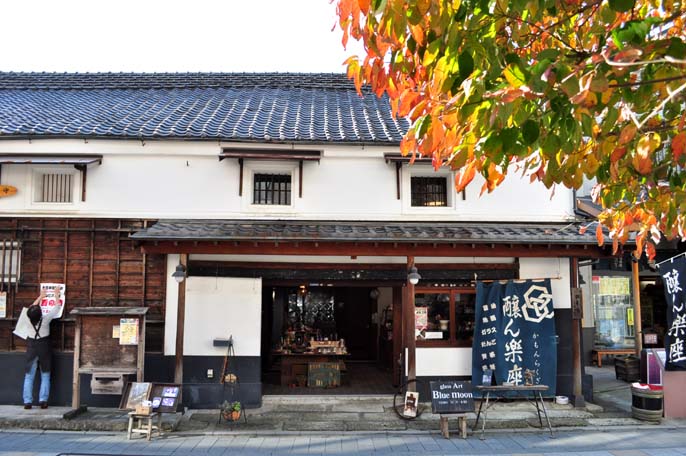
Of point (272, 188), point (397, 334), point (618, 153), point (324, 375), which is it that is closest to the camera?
point (618, 153)

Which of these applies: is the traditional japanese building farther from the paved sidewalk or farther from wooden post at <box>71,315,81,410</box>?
the paved sidewalk

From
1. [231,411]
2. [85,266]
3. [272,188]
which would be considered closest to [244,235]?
[272,188]

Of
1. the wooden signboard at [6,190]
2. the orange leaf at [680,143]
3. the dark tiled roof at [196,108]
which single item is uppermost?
the dark tiled roof at [196,108]

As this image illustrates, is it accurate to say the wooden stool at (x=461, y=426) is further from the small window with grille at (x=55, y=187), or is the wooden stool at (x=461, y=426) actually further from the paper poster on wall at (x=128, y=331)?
the small window with grille at (x=55, y=187)

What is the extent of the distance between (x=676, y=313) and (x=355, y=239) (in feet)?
21.4

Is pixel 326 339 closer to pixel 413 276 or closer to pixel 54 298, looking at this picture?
pixel 413 276

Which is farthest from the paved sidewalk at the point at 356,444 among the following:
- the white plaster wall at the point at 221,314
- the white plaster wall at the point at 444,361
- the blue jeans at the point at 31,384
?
the white plaster wall at the point at 221,314

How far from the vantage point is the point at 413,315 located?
1136cm

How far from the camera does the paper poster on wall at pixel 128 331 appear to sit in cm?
1046

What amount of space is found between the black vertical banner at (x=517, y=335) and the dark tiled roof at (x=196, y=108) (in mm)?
4500

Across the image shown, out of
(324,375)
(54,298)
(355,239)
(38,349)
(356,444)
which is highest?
(355,239)

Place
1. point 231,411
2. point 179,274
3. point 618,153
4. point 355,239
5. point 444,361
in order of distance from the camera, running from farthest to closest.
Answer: point 444,361, point 179,274, point 355,239, point 231,411, point 618,153

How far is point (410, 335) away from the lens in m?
11.2

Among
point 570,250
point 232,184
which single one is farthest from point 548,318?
point 232,184
